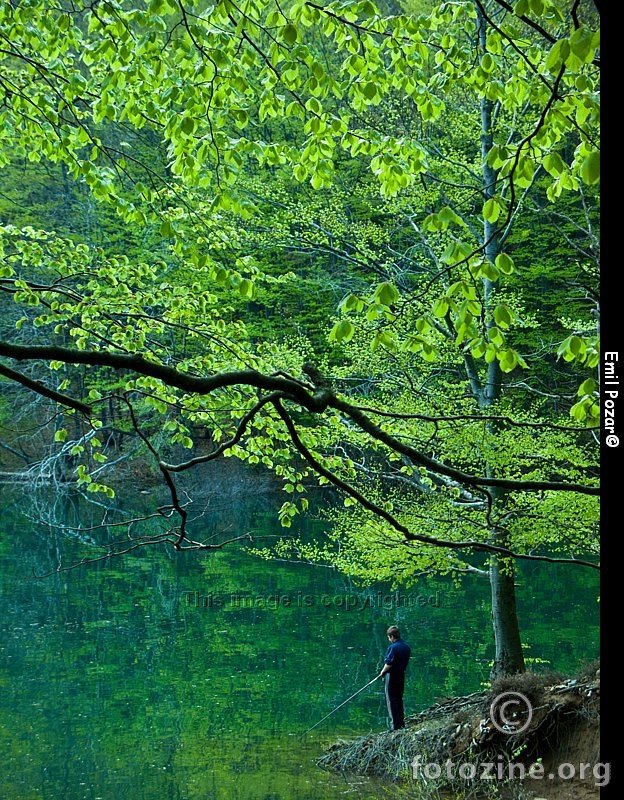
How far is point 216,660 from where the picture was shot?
15352 mm

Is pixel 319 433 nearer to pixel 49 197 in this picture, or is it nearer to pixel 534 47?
pixel 534 47

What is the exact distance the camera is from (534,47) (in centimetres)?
659

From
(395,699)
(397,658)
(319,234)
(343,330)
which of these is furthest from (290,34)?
(319,234)

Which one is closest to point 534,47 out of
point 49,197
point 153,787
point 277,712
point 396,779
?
point 396,779

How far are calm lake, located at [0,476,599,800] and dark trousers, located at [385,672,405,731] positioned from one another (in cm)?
97

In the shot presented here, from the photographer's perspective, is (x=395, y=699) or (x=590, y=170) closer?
(x=590, y=170)

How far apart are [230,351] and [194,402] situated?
61 cm

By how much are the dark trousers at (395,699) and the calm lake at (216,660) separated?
3.19 feet

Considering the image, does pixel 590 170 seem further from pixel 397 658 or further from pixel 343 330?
pixel 397 658

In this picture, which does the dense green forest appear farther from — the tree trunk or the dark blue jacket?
the dark blue jacket

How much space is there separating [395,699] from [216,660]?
4.96m

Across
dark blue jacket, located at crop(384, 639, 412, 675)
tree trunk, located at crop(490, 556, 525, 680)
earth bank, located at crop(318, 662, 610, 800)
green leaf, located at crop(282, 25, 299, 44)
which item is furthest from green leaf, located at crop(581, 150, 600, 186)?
tree trunk, located at crop(490, 556, 525, 680)

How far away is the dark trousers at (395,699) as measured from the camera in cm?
1136

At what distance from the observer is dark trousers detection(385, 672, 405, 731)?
447 inches
